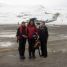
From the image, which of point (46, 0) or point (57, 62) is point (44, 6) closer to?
point (46, 0)

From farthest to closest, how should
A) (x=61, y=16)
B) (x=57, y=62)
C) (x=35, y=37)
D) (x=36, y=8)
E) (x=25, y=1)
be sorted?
(x=25, y=1) < (x=36, y=8) < (x=61, y=16) < (x=35, y=37) < (x=57, y=62)

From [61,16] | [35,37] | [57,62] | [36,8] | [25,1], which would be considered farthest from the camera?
[25,1]

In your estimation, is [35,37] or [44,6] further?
[44,6]

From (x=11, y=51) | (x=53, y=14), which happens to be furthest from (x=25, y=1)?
(x=11, y=51)

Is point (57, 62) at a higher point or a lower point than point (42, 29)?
lower

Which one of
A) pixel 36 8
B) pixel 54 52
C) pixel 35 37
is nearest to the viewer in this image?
pixel 35 37

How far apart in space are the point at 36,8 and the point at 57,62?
49893mm

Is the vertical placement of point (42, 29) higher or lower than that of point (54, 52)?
higher

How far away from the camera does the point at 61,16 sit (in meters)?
57.2

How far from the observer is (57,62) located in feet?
42.8

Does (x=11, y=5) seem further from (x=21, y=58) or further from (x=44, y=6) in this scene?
(x=21, y=58)

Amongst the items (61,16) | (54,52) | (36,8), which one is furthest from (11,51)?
(36,8)

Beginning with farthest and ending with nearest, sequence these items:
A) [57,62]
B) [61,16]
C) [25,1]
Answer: [25,1] → [61,16] → [57,62]

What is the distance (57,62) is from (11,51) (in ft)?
11.9
